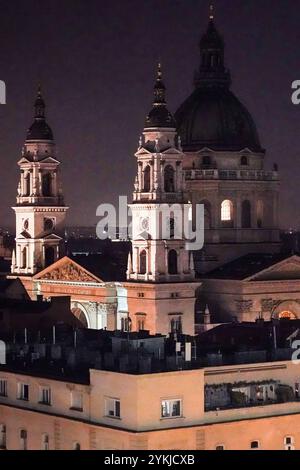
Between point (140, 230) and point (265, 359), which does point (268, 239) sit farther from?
point (265, 359)

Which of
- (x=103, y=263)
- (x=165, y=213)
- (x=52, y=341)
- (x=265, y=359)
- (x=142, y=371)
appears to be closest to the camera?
(x=142, y=371)

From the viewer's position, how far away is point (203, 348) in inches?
3561

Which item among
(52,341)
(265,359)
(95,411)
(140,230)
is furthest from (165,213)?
(95,411)

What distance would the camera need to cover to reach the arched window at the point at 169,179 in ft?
406

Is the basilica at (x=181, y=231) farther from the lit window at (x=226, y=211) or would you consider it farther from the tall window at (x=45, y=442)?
the tall window at (x=45, y=442)

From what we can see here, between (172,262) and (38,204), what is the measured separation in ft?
57.4

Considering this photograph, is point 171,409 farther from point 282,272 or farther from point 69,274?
point 69,274

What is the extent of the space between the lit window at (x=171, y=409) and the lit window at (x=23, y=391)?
750cm

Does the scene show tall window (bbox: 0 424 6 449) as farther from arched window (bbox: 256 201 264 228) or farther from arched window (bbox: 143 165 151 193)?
arched window (bbox: 256 201 264 228)

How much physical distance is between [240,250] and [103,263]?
30.4ft

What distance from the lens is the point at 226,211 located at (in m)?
138

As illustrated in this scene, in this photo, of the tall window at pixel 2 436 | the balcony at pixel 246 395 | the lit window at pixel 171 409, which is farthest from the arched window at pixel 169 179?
the lit window at pixel 171 409

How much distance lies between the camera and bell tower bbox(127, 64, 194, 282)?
403 feet

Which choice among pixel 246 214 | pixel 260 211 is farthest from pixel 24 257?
pixel 260 211
